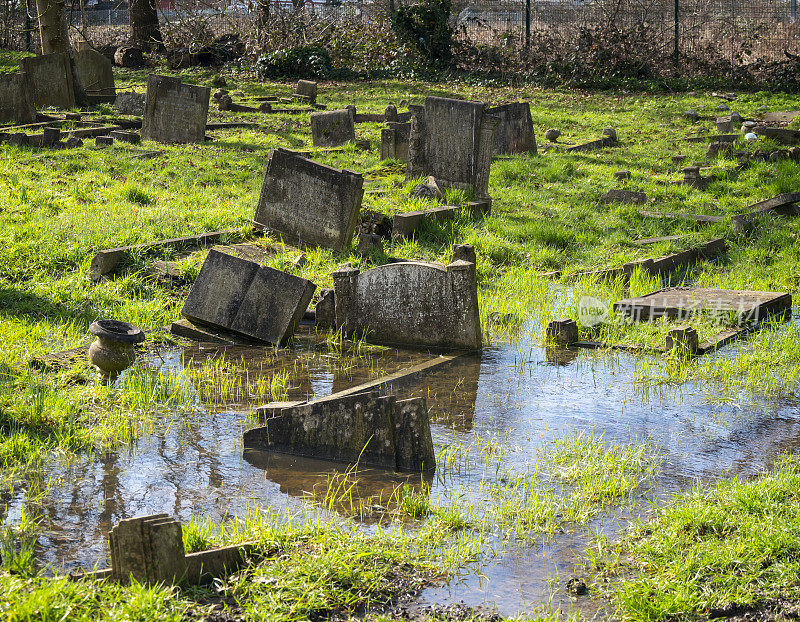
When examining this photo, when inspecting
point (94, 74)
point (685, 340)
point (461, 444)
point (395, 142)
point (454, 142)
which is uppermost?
point (94, 74)

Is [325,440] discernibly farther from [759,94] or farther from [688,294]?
[759,94]

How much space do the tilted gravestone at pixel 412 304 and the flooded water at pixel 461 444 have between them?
256 mm

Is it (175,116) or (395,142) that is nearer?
(395,142)

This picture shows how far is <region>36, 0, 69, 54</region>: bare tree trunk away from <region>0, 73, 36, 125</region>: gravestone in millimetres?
2765

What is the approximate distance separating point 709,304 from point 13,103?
15365mm

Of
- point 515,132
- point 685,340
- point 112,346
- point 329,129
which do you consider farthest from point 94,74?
point 685,340

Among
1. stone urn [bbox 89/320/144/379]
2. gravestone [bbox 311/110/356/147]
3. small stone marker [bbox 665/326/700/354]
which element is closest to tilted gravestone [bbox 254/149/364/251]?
stone urn [bbox 89/320/144/379]

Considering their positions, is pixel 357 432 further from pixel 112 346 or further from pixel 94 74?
pixel 94 74

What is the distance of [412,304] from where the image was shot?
7738mm

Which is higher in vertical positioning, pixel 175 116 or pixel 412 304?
pixel 175 116

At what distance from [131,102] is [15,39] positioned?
1431cm

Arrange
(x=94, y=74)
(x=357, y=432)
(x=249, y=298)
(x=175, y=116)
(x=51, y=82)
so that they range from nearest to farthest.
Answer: (x=357, y=432) < (x=249, y=298) < (x=175, y=116) < (x=51, y=82) < (x=94, y=74)

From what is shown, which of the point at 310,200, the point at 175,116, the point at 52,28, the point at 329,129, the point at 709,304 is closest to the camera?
the point at 709,304

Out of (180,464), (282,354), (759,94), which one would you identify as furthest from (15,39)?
(180,464)
